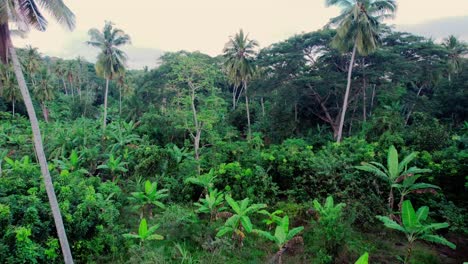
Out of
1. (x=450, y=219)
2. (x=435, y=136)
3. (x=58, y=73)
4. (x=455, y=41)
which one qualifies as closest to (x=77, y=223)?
(x=450, y=219)

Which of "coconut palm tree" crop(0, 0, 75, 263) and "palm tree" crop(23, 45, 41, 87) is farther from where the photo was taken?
"palm tree" crop(23, 45, 41, 87)

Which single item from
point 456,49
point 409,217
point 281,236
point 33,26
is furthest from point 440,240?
point 456,49

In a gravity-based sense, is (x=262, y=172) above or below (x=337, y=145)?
below

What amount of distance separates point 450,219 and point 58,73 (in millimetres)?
50600

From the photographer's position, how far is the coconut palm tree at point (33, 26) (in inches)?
255

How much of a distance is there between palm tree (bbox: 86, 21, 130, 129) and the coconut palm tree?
45.3ft

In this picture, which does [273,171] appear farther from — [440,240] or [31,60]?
[31,60]

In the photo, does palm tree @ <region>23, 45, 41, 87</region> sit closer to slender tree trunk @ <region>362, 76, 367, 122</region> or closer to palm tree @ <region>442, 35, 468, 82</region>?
slender tree trunk @ <region>362, 76, 367, 122</region>

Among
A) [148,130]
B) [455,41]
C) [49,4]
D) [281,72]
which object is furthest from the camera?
[455,41]

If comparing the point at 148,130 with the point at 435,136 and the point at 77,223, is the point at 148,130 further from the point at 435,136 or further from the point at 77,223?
the point at 435,136

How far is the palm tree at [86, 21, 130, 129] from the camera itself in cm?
1962

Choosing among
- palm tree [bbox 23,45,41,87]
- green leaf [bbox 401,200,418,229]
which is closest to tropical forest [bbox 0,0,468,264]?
green leaf [bbox 401,200,418,229]

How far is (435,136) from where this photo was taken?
1206cm

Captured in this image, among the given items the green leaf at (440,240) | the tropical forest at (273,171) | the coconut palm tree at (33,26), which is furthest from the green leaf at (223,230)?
the green leaf at (440,240)
